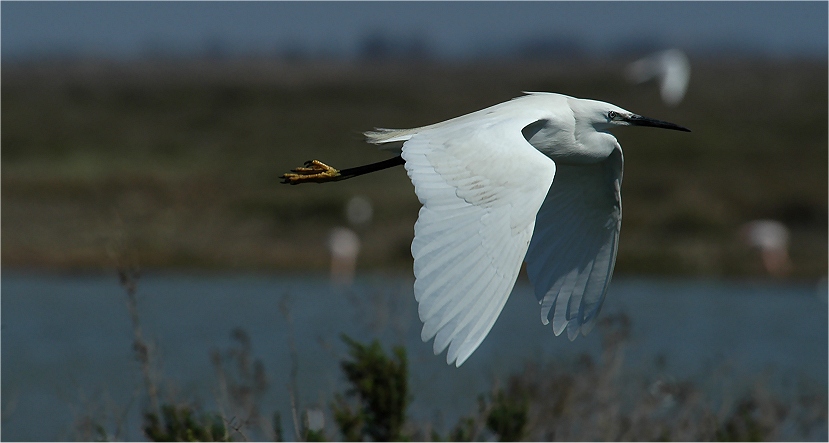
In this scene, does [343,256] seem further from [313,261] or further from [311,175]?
[311,175]

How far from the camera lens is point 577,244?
4562mm

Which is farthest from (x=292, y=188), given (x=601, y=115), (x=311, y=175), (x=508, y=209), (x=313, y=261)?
(x=508, y=209)

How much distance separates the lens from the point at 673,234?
1788cm

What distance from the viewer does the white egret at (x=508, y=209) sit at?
125 inches

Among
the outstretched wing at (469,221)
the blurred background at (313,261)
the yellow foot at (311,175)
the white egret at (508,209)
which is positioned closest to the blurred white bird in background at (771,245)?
the blurred background at (313,261)

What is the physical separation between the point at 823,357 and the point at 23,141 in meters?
17.9

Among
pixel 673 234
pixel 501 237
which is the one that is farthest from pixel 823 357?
pixel 501 237

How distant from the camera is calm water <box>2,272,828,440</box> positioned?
8.59m

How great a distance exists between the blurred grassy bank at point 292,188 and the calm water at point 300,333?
0.88m

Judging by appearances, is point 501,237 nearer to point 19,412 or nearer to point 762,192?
point 19,412

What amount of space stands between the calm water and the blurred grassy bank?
0.88m

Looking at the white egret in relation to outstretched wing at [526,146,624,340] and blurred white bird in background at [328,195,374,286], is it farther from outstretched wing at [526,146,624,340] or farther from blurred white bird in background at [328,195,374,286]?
blurred white bird in background at [328,195,374,286]

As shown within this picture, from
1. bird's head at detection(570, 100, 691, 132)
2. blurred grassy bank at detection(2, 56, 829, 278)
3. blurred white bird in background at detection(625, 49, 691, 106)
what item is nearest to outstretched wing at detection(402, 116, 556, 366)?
bird's head at detection(570, 100, 691, 132)

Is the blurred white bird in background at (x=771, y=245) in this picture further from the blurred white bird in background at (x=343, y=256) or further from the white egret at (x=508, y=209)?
the white egret at (x=508, y=209)
